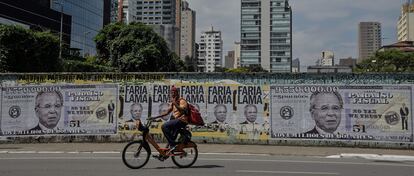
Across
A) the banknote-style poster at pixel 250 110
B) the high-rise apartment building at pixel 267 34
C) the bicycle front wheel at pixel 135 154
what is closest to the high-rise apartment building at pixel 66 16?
the high-rise apartment building at pixel 267 34

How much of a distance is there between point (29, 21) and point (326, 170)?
320 ft

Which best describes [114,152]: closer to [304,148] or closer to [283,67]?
[304,148]

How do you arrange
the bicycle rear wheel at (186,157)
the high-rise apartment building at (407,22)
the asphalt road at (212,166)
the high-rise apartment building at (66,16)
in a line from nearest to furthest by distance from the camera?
the asphalt road at (212,166)
the bicycle rear wheel at (186,157)
the high-rise apartment building at (66,16)
the high-rise apartment building at (407,22)

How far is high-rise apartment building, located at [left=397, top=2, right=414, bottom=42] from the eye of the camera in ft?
563

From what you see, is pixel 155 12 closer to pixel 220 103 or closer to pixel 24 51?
pixel 24 51

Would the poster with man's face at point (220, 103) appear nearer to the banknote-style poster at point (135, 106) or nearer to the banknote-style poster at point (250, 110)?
the banknote-style poster at point (250, 110)

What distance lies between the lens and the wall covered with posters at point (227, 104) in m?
16.7

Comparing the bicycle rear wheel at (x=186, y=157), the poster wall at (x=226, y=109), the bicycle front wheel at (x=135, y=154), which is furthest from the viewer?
the poster wall at (x=226, y=109)

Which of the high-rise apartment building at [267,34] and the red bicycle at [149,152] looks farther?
the high-rise apartment building at [267,34]

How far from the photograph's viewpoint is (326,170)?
1121cm

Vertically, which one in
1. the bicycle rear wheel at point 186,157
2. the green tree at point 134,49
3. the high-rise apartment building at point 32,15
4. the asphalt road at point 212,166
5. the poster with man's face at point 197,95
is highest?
the high-rise apartment building at point 32,15

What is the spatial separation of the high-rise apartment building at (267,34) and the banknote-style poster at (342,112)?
519ft

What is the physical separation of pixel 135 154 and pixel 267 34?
17192 cm

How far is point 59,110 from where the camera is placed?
18516mm
